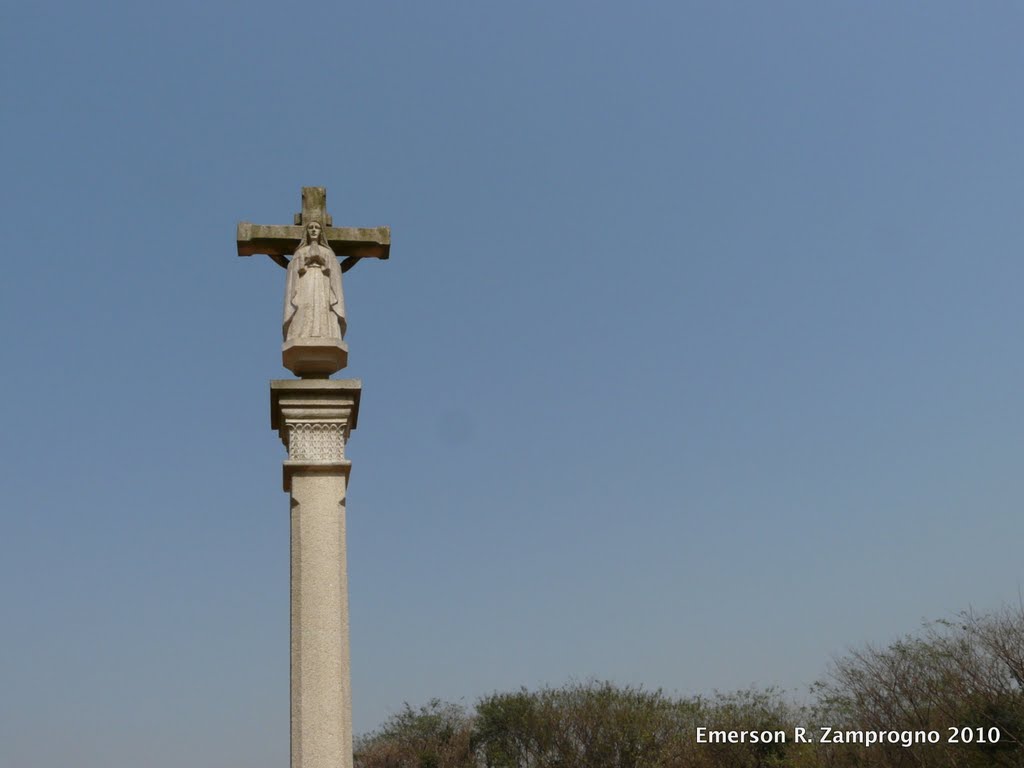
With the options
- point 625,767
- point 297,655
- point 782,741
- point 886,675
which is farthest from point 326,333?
point 625,767

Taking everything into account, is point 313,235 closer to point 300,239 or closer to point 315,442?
point 300,239

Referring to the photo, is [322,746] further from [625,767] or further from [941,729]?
[625,767]

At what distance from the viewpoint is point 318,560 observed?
8070 millimetres

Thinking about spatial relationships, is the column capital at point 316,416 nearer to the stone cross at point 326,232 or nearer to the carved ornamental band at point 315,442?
the carved ornamental band at point 315,442

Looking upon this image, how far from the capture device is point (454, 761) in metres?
45.1

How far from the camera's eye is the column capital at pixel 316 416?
27.2 feet

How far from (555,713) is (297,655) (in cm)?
3756

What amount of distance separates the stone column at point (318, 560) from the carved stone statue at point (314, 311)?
0.21m

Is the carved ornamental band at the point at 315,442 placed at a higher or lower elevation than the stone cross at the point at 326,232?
lower

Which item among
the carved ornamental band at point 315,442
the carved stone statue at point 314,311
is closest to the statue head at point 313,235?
the carved stone statue at point 314,311

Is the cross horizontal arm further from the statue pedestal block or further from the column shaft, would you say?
the column shaft

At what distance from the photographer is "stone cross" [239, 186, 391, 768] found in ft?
25.5

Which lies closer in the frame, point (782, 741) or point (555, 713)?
point (782, 741)

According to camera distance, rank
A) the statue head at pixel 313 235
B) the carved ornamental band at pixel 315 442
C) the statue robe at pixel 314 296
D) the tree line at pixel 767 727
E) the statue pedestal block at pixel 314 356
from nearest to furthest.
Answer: the carved ornamental band at pixel 315 442, the statue pedestal block at pixel 314 356, the statue robe at pixel 314 296, the statue head at pixel 313 235, the tree line at pixel 767 727
